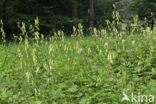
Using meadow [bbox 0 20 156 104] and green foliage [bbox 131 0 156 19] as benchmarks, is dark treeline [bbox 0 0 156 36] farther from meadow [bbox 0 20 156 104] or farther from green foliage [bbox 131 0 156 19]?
meadow [bbox 0 20 156 104]

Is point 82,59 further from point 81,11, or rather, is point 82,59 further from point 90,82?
point 81,11

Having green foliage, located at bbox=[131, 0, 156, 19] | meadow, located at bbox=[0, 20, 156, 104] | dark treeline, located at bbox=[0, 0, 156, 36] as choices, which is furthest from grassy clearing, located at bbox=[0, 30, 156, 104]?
green foliage, located at bbox=[131, 0, 156, 19]

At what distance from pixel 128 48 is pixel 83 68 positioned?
5.92 ft

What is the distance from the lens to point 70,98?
365 cm

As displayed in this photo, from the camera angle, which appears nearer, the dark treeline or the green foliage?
the dark treeline

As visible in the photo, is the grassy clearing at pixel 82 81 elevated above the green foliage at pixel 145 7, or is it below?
below

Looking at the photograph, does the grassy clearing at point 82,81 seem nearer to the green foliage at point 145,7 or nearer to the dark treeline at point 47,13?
the dark treeline at point 47,13

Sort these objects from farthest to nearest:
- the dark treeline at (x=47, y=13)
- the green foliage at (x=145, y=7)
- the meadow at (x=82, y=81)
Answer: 1. the green foliage at (x=145, y=7)
2. the dark treeline at (x=47, y=13)
3. the meadow at (x=82, y=81)

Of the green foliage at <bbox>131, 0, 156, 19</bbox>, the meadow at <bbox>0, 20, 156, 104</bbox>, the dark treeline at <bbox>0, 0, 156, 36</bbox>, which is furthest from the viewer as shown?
the green foliage at <bbox>131, 0, 156, 19</bbox>

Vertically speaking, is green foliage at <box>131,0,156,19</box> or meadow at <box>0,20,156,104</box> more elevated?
green foliage at <box>131,0,156,19</box>

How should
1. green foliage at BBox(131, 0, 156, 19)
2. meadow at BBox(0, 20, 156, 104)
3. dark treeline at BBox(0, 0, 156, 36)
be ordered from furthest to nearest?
green foliage at BBox(131, 0, 156, 19)
dark treeline at BBox(0, 0, 156, 36)
meadow at BBox(0, 20, 156, 104)

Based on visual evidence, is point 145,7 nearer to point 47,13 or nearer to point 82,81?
point 47,13

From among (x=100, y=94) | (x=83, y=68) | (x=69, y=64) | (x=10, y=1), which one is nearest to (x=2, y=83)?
(x=69, y=64)

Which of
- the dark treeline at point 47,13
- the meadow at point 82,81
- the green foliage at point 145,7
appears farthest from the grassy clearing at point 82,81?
the green foliage at point 145,7
